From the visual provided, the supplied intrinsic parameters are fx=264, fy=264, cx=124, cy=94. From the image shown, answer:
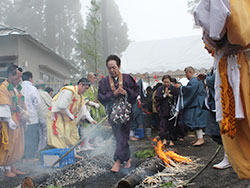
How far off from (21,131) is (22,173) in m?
0.74

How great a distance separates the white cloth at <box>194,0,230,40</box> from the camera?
210 cm

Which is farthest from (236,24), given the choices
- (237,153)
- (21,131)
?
(21,131)

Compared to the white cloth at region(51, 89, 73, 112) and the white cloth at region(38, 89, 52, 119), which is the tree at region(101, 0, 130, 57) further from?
the white cloth at region(51, 89, 73, 112)

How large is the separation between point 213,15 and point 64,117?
14.7ft

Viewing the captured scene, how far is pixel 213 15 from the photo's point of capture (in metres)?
2.16

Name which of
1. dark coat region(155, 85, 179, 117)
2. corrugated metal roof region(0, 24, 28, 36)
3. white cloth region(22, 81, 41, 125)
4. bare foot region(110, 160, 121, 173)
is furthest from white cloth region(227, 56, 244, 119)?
corrugated metal roof region(0, 24, 28, 36)

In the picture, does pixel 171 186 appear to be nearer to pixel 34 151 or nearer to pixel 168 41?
pixel 34 151

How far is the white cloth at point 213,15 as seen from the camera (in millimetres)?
2102

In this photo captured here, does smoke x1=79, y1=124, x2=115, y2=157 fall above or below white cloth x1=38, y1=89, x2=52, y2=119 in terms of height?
below

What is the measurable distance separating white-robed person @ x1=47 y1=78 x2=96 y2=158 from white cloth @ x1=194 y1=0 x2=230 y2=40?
3.95 metres

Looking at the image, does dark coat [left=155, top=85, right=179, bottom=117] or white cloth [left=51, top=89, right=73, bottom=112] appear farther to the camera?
dark coat [left=155, top=85, right=179, bottom=117]

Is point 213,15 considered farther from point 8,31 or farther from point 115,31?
point 115,31

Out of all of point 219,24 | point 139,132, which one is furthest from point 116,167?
point 139,132

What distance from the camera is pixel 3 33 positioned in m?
10.0
